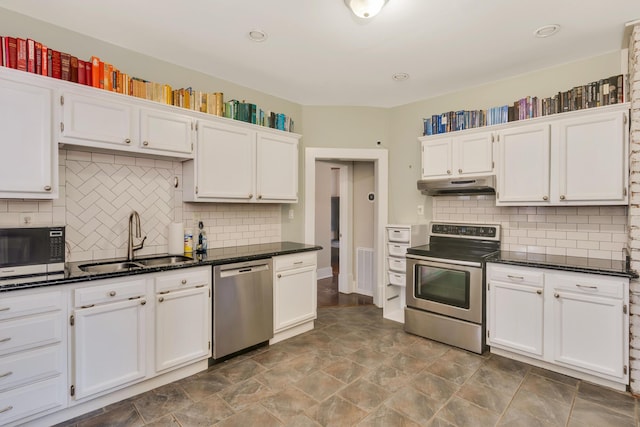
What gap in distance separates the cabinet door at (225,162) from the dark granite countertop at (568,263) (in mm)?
2467

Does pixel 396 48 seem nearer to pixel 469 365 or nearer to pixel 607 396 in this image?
pixel 469 365

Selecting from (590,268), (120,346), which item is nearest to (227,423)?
(120,346)

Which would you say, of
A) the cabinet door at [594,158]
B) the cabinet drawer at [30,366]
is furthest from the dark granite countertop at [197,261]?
the cabinet door at [594,158]

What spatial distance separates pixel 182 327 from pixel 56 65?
2.08 meters

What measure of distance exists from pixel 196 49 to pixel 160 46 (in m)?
0.29

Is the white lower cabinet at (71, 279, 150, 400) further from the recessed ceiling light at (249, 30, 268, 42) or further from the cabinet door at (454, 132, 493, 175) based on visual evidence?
the cabinet door at (454, 132, 493, 175)

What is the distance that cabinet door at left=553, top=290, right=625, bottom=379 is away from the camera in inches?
94.2

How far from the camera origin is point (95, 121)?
2.34 meters

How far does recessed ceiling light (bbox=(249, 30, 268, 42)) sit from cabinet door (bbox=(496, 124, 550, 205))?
2401mm

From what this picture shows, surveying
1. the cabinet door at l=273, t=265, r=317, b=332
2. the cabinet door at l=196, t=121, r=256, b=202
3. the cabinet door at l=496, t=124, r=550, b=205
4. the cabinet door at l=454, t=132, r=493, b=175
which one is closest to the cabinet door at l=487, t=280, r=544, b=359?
the cabinet door at l=496, t=124, r=550, b=205

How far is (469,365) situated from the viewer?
2.82 m

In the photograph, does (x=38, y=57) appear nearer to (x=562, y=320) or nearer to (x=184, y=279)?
(x=184, y=279)

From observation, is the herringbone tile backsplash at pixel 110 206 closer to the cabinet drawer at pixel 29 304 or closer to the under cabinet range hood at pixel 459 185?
the cabinet drawer at pixel 29 304

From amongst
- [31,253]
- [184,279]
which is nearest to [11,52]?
[31,253]
